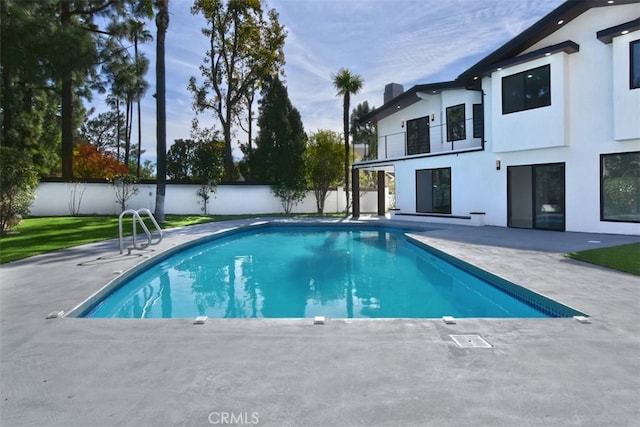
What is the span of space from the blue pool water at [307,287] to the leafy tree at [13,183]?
17.2 ft

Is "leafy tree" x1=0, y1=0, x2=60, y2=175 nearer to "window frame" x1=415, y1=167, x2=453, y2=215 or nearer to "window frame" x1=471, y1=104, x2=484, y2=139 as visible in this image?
"window frame" x1=415, y1=167, x2=453, y2=215

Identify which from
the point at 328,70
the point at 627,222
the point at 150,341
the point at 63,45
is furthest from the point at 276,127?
the point at 150,341

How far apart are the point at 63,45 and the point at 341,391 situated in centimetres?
1793

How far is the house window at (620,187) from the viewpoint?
35.4 ft

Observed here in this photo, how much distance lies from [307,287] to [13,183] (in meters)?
9.46

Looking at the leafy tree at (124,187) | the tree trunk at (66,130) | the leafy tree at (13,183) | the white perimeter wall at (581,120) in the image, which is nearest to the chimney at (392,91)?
the white perimeter wall at (581,120)

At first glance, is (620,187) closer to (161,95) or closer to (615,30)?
(615,30)

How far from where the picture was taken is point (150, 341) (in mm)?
3756

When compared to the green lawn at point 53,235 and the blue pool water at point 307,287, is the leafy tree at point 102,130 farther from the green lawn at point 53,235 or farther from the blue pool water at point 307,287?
the blue pool water at point 307,287

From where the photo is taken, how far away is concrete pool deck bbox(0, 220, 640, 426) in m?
2.49

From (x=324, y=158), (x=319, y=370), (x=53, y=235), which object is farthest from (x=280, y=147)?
(x=319, y=370)

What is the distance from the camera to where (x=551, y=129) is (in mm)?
11977

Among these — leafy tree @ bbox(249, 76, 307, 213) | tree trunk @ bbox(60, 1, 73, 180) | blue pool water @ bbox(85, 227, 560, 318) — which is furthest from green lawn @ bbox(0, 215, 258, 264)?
leafy tree @ bbox(249, 76, 307, 213)

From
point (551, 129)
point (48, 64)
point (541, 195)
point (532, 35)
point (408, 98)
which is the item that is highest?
point (48, 64)
